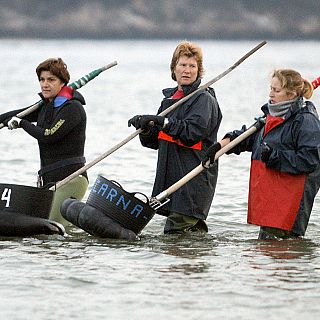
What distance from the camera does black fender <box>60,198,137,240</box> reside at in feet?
33.2

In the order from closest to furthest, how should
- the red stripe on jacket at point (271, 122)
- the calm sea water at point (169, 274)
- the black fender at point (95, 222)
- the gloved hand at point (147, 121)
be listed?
1. the calm sea water at point (169, 274)
2. the red stripe on jacket at point (271, 122)
3. the gloved hand at point (147, 121)
4. the black fender at point (95, 222)

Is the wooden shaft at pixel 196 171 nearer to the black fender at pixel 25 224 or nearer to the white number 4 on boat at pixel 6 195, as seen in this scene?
the black fender at pixel 25 224

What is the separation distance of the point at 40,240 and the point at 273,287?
2547 millimetres

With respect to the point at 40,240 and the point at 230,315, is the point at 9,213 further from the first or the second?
the point at 230,315

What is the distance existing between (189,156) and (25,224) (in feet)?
4.58

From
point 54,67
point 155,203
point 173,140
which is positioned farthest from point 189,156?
point 54,67

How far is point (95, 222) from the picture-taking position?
10.1 meters

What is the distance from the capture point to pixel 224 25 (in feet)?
455

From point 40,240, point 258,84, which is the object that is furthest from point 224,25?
point 40,240

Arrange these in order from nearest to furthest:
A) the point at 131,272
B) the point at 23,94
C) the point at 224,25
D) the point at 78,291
→ the point at 78,291 → the point at 131,272 → the point at 23,94 → the point at 224,25

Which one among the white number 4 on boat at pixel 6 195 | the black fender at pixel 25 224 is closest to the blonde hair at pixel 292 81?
the black fender at pixel 25 224

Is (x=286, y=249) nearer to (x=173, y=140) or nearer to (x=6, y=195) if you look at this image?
(x=173, y=140)

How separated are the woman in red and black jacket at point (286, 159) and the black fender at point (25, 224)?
1.44 metres

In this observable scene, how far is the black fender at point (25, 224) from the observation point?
33.8ft
